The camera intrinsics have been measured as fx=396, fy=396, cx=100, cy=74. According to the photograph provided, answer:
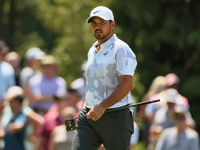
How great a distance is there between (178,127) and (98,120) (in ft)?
9.30

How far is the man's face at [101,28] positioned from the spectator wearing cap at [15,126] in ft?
9.35

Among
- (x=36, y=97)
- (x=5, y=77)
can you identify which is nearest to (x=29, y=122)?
(x=36, y=97)

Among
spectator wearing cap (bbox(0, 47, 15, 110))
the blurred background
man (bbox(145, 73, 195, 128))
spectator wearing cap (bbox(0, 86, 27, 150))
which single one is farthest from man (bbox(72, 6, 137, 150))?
the blurred background

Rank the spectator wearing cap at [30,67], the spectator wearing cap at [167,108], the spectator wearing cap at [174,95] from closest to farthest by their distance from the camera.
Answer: the spectator wearing cap at [167,108]
the spectator wearing cap at [174,95]
the spectator wearing cap at [30,67]

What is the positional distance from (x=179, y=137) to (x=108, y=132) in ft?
Answer: 9.22

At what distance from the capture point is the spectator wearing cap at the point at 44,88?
739cm

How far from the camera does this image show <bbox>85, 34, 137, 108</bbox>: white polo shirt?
367cm

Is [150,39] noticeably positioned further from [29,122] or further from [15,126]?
[15,126]

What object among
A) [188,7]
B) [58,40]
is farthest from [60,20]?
[188,7]

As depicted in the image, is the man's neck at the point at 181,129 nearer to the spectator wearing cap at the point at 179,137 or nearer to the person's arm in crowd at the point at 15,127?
the spectator wearing cap at the point at 179,137

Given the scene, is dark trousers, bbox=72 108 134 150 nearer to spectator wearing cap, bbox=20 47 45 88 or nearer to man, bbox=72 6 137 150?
man, bbox=72 6 137 150

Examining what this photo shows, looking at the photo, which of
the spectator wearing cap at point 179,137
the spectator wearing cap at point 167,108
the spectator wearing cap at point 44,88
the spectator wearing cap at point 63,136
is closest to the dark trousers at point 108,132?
the spectator wearing cap at point 63,136

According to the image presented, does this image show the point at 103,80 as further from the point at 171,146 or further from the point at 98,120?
the point at 171,146

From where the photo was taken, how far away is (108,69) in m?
3.71
